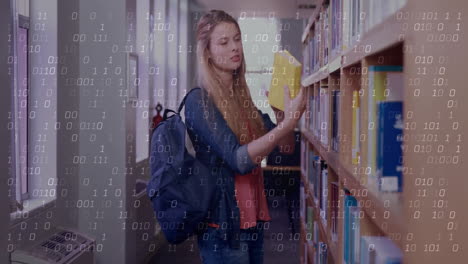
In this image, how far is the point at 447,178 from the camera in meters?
0.76

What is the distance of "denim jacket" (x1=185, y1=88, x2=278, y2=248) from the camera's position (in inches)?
88.8

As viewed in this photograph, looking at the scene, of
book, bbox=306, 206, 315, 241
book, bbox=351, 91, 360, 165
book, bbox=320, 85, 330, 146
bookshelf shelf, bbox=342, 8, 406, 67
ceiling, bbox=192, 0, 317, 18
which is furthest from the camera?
book, bbox=306, 206, 315, 241

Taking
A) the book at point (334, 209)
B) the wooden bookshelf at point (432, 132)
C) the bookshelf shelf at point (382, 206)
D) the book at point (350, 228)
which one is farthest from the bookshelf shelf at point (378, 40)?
the book at point (334, 209)

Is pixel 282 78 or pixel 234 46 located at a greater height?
pixel 234 46

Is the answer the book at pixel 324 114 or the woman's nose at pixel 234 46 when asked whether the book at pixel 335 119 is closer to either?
the book at pixel 324 114

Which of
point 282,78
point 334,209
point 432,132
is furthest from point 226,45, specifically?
point 432,132

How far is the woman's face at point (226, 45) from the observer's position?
2.33m

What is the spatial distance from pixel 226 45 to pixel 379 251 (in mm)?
1458

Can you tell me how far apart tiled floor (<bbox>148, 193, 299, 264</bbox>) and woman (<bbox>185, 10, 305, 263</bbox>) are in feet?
→ 2.62

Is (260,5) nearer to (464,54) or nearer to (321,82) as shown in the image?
(321,82)

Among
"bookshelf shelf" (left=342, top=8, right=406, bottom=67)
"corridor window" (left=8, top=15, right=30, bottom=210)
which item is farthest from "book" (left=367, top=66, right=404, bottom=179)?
"corridor window" (left=8, top=15, right=30, bottom=210)

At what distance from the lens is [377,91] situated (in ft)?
3.69

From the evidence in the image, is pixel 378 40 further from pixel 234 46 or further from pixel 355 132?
pixel 234 46

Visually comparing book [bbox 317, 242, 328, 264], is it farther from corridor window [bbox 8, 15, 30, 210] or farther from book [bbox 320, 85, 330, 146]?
corridor window [bbox 8, 15, 30, 210]
